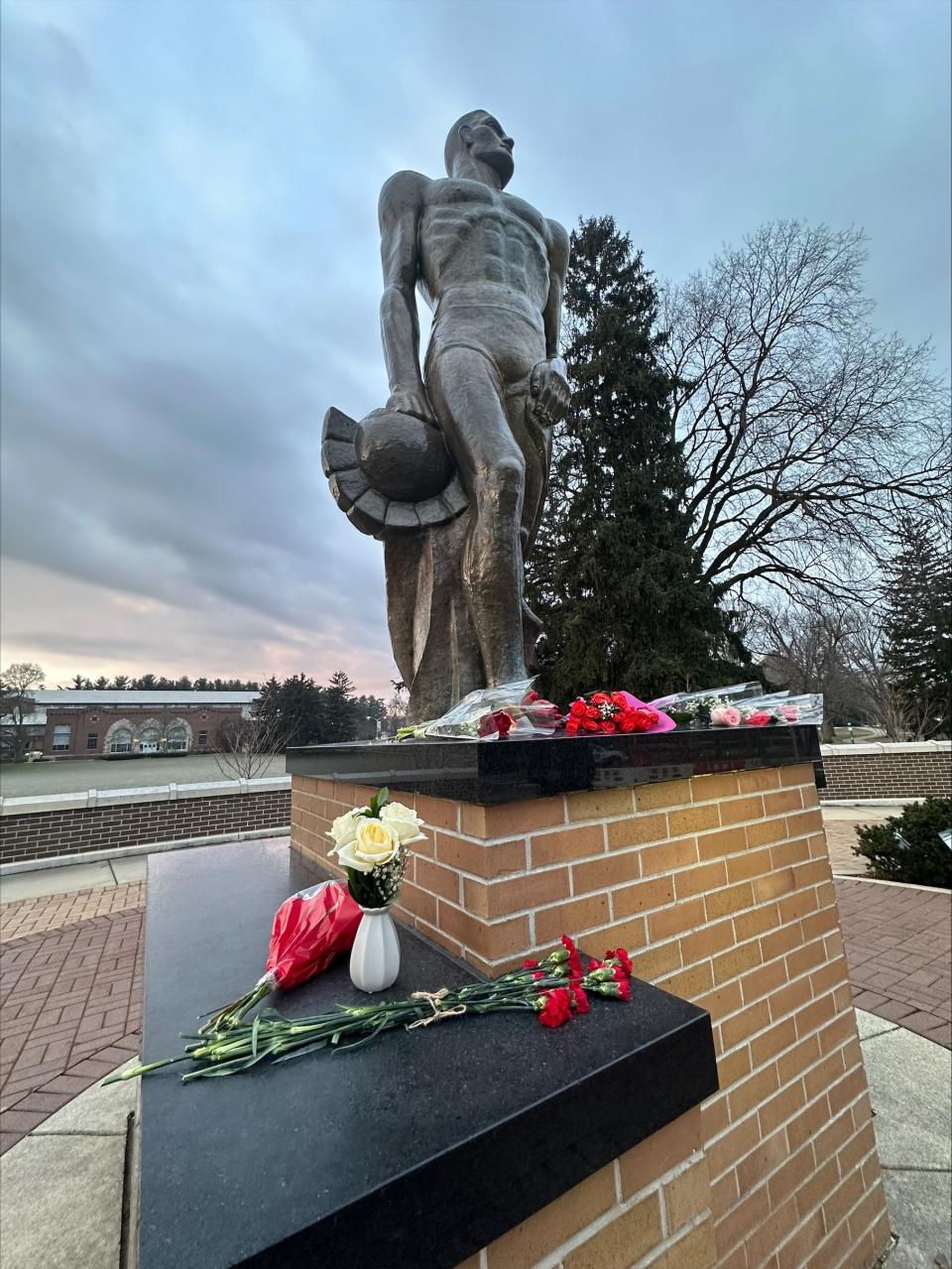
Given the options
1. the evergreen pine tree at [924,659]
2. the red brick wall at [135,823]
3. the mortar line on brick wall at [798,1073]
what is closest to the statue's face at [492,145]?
the mortar line on brick wall at [798,1073]

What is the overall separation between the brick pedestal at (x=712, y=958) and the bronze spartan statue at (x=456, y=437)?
3.05ft

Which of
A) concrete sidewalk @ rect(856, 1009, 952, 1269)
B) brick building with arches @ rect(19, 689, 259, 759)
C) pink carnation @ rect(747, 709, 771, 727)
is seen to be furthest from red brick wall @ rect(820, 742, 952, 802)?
brick building with arches @ rect(19, 689, 259, 759)

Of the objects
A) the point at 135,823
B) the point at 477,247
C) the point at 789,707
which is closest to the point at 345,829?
the point at 789,707

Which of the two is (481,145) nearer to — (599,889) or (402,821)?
(402,821)

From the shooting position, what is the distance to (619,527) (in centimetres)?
1425

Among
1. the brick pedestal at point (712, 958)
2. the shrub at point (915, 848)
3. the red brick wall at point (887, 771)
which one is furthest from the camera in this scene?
the red brick wall at point (887, 771)

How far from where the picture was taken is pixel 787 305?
45.7 feet

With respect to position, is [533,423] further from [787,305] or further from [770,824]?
[787,305]

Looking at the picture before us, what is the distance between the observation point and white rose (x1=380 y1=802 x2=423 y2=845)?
4.27 feet

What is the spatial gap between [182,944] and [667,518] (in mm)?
14558

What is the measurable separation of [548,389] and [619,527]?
11941 millimetres

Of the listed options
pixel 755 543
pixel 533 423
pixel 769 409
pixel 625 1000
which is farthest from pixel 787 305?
pixel 625 1000

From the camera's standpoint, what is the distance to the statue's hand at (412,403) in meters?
2.79

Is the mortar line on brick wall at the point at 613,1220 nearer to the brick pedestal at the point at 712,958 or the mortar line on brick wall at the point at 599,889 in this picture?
the brick pedestal at the point at 712,958
